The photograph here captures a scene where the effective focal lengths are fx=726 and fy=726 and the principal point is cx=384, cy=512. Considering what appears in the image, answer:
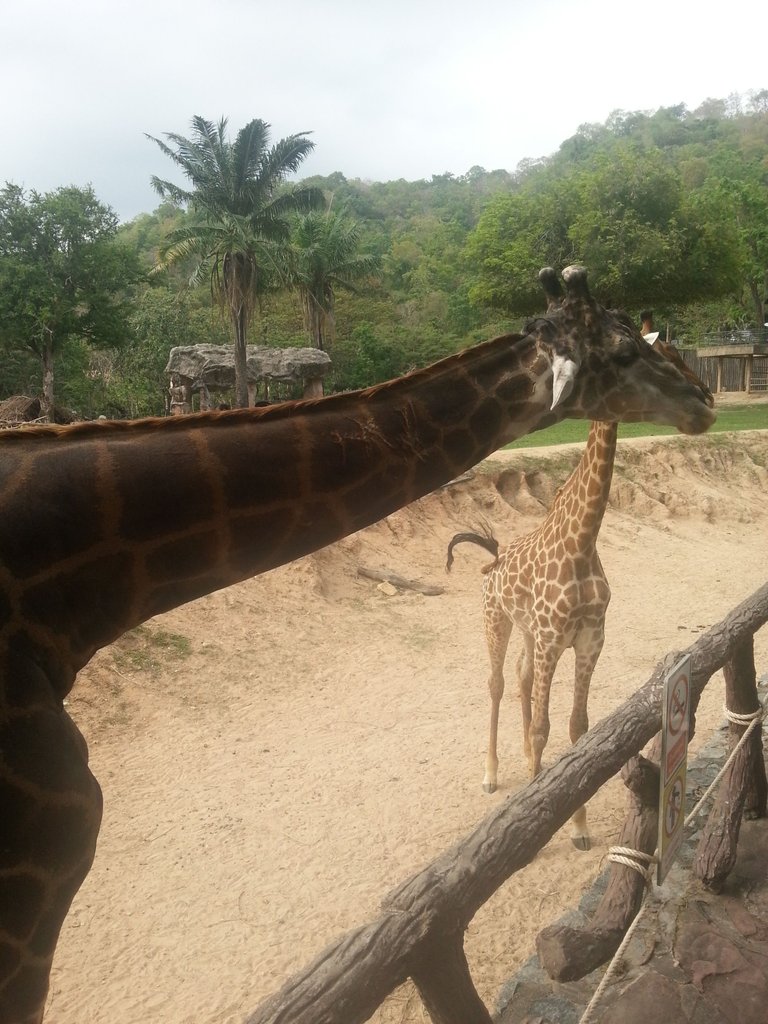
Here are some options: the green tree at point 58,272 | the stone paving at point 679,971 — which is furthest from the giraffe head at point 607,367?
the green tree at point 58,272

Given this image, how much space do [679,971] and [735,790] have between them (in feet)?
3.00

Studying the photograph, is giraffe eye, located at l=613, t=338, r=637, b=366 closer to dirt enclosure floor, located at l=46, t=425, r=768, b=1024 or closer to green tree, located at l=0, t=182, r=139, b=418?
dirt enclosure floor, located at l=46, t=425, r=768, b=1024

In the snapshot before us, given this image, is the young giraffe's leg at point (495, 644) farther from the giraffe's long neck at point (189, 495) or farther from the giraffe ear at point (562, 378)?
the giraffe's long neck at point (189, 495)

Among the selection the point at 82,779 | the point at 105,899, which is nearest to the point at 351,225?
the point at 105,899

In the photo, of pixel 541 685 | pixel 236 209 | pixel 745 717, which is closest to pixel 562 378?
pixel 541 685

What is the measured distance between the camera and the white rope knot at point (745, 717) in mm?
3512

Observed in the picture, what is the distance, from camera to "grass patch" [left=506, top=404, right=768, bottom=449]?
12297 millimetres

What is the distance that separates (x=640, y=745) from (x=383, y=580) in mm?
5638

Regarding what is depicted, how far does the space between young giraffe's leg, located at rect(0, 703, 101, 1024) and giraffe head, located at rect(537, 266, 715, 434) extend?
1.43m

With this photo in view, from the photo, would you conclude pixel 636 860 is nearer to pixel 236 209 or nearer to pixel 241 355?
pixel 241 355

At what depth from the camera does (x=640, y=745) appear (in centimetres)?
282

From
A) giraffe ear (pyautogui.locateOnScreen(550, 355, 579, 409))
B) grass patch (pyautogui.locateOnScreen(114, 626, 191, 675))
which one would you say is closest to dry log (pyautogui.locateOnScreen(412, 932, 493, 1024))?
giraffe ear (pyautogui.locateOnScreen(550, 355, 579, 409))

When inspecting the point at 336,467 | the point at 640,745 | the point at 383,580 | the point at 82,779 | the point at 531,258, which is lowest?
the point at 383,580

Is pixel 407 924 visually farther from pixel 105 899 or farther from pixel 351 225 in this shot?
pixel 351 225
